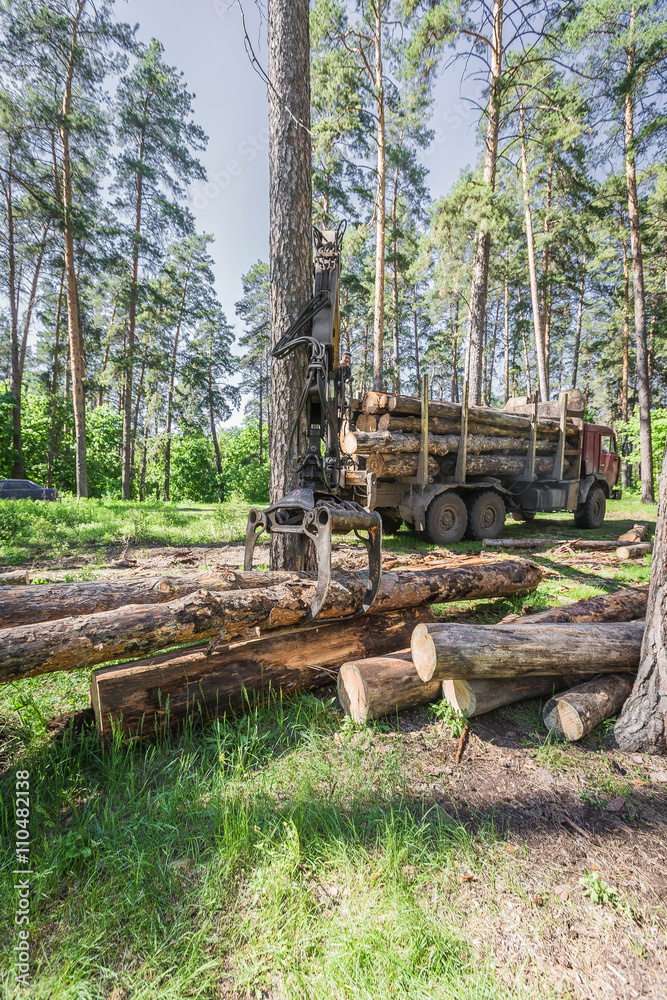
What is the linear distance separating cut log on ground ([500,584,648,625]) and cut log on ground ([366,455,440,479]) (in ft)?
12.4

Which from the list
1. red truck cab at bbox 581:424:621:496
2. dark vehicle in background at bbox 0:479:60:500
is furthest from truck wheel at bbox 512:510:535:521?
dark vehicle in background at bbox 0:479:60:500

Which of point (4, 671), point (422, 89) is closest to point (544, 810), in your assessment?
point (4, 671)

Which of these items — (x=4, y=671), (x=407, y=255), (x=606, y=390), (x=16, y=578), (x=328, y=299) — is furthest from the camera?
(x=606, y=390)

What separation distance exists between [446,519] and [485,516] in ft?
3.52

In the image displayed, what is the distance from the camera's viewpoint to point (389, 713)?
2.75 m

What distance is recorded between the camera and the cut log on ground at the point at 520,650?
2451mm

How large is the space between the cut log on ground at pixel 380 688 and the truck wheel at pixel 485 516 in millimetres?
5766

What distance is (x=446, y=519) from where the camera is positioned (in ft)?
26.0

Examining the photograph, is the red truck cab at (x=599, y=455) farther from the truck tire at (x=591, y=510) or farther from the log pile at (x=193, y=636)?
the log pile at (x=193, y=636)

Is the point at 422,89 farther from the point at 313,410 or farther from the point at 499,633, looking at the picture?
the point at 499,633

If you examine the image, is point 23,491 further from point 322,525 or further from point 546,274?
point 546,274

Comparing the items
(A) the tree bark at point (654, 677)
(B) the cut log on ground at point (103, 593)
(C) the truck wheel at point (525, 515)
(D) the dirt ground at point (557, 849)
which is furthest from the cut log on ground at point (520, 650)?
(C) the truck wheel at point (525, 515)

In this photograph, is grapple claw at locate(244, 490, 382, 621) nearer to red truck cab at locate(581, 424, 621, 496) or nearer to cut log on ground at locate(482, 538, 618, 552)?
cut log on ground at locate(482, 538, 618, 552)

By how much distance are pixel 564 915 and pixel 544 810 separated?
54 cm
